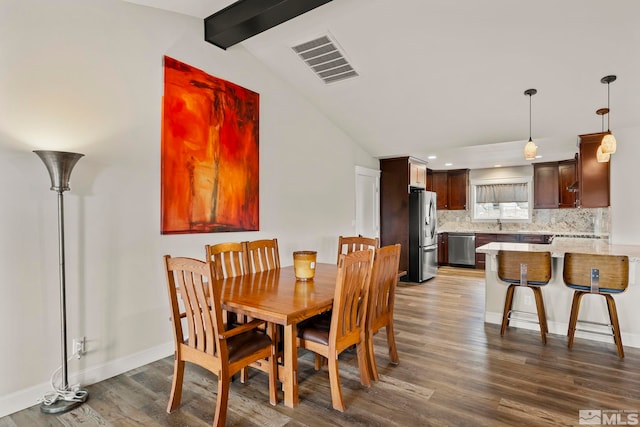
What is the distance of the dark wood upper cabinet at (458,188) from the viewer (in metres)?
7.90

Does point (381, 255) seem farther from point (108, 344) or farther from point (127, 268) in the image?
point (108, 344)

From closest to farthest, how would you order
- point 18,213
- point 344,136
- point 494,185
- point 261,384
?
point 18,213 → point 261,384 → point 344,136 → point 494,185

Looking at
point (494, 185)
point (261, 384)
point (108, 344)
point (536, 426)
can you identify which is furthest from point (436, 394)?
point (494, 185)

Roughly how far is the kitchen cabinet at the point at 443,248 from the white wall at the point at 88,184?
591 centimetres

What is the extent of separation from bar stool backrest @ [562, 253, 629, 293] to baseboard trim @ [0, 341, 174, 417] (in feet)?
12.2

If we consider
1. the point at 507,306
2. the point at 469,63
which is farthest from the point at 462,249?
the point at 469,63

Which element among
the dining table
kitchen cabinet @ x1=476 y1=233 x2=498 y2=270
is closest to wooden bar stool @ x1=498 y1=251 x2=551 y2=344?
the dining table

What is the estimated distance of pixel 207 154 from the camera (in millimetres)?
3246

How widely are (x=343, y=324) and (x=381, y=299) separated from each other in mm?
578

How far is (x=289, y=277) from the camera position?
9.35ft

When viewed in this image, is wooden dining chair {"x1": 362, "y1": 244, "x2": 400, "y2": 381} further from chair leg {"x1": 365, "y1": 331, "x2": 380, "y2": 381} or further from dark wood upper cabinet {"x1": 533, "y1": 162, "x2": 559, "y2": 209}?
dark wood upper cabinet {"x1": 533, "y1": 162, "x2": 559, "y2": 209}

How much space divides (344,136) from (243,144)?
2.16m

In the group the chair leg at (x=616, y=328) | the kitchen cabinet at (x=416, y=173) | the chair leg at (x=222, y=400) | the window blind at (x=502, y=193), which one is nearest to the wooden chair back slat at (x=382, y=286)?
the chair leg at (x=222, y=400)

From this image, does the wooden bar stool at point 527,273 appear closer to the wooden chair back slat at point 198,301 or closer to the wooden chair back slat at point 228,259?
the wooden chair back slat at point 228,259
